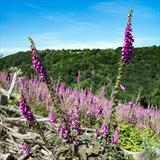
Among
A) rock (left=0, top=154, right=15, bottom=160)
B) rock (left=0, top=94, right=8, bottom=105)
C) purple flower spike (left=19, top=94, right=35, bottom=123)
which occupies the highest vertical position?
purple flower spike (left=19, top=94, right=35, bottom=123)

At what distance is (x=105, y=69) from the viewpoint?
15297 mm

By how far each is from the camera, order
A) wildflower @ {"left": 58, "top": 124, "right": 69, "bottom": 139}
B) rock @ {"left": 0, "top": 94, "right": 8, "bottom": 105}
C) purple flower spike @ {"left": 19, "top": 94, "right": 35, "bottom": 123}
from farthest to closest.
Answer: rock @ {"left": 0, "top": 94, "right": 8, "bottom": 105}, wildflower @ {"left": 58, "top": 124, "right": 69, "bottom": 139}, purple flower spike @ {"left": 19, "top": 94, "right": 35, "bottom": 123}

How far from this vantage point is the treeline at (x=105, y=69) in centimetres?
1382

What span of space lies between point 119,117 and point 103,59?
18.6 ft

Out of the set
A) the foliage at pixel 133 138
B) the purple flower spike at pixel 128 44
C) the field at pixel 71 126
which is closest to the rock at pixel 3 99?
the field at pixel 71 126

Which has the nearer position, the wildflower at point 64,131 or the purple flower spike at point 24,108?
the purple flower spike at point 24,108

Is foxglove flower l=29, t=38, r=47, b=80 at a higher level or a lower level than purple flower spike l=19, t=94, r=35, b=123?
higher

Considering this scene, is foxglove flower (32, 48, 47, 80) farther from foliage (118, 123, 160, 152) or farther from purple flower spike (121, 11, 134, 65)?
foliage (118, 123, 160, 152)

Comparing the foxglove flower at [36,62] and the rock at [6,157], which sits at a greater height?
the foxglove flower at [36,62]

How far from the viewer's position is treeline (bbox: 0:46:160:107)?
45.3 ft

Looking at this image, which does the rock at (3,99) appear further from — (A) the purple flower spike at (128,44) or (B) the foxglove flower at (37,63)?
(A) the purple flower spike at (128,44)

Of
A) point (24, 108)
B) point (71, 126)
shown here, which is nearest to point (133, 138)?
point (71, 126)

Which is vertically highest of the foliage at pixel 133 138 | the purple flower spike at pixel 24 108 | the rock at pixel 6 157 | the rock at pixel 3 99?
the purple flower spike at pixel 24 108

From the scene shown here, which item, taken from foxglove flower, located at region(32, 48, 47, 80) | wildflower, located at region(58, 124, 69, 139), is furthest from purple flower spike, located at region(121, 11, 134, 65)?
wildflower, located at region(58, 124, 69, 139)
